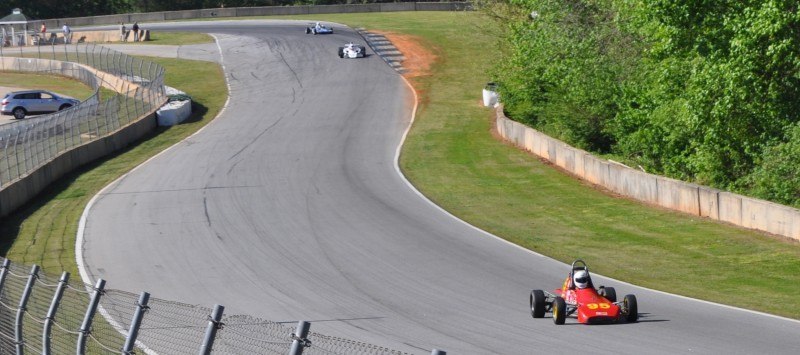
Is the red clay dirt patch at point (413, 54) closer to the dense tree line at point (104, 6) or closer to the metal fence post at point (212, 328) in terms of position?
the dense tree line at point (104, 6)

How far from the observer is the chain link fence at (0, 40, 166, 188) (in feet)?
107

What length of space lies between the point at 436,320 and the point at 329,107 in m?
36.9

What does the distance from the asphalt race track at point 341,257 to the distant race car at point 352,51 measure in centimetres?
2168

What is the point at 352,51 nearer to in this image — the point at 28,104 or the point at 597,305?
the point at 28,104

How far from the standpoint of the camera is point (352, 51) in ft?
224

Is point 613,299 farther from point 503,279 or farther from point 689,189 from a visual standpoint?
point 689,189

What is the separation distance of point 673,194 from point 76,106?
24.0 metres

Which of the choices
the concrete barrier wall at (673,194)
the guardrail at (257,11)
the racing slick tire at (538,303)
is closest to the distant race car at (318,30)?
the guardrail at (257,11)

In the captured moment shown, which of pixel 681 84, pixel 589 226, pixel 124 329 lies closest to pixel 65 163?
pixel 589 226

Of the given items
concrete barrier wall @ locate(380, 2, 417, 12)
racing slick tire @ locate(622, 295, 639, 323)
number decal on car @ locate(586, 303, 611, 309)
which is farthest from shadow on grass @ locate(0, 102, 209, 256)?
concrete barrier wall @ locate(380, 2, 417, 12)

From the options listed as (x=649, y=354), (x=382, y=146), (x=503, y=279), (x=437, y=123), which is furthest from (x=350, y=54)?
(x=649, y=354)

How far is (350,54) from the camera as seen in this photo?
6831 cm

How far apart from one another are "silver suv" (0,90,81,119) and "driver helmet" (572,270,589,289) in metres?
43.7

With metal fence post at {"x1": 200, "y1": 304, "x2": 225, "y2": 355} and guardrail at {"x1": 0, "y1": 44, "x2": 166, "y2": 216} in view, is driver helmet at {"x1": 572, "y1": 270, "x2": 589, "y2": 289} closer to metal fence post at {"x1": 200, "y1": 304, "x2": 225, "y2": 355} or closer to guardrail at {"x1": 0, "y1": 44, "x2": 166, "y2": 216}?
metal fence post at {"x1": 200, "y1": 304, "x2": 225, "y2": 355}
